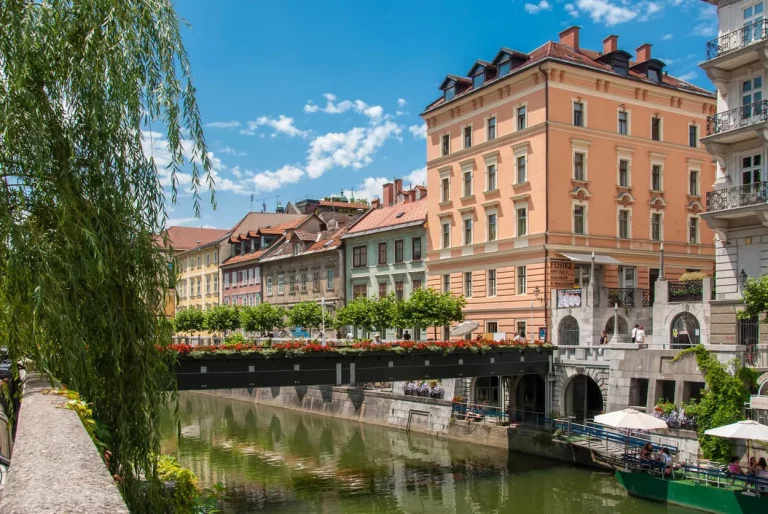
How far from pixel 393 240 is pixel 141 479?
145 feet

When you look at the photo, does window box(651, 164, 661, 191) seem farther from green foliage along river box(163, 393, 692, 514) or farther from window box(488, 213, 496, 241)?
green foliage along river box(163, 393, 692, 514)

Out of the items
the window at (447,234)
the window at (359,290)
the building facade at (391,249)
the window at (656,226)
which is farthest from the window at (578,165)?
the window at (359,290)

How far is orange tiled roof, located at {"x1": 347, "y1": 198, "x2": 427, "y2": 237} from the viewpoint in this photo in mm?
52844

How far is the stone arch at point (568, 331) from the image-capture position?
3912 centimetres

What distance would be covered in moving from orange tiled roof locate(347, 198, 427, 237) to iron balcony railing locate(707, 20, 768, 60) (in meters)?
22.7

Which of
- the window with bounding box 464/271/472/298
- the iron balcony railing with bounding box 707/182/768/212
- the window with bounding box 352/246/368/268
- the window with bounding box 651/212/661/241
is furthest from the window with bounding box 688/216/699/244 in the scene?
the window with bounding box 352/246/368/268

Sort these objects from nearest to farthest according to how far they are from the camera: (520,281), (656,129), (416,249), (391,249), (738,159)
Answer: (738,159) → (520,281) → (656,129) → (416,249) → (391,249)

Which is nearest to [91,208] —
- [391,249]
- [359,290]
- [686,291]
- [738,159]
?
[738,159]

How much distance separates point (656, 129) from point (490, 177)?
1017cm

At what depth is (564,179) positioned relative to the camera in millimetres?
41531

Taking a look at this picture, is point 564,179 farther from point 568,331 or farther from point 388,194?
point 388,194

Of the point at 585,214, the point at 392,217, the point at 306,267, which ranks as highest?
the point at 392,217

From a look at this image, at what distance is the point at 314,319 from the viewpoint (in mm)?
55094

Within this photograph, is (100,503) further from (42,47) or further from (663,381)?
(663,381)
